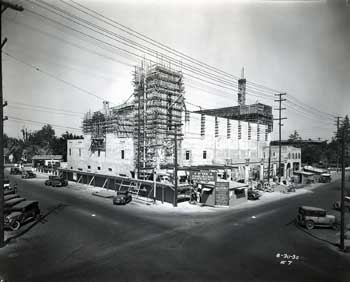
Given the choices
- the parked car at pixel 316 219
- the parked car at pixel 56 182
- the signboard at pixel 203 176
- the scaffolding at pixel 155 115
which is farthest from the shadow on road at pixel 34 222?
the parked car at pixel 316 219

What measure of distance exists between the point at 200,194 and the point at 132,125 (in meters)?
17.9

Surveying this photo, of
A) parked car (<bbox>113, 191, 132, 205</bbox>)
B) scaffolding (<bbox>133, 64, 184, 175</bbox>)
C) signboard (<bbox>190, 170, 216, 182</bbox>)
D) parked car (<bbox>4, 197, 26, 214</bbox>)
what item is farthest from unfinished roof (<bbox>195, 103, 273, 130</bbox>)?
parked car (<bbox>4, 197, 26, 214</bbox>)

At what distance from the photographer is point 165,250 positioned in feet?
44.0

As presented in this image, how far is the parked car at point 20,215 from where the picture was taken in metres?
16.5

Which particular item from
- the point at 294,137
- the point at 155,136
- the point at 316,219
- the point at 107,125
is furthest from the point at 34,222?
the point at 294,137

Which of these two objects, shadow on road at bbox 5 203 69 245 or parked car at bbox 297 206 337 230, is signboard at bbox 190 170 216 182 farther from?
shadow on road at bbox 5 203 69 245

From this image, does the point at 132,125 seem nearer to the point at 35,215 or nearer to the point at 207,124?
the point at 207,124

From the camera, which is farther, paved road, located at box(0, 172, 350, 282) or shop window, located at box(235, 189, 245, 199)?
shop window, located at box(235, 189, 245, 199)

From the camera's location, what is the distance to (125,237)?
15.5 m

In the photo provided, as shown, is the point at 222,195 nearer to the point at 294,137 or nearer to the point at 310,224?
the point at 310,224

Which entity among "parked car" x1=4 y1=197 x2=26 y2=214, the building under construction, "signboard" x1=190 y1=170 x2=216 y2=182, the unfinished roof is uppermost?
the unfinished roof

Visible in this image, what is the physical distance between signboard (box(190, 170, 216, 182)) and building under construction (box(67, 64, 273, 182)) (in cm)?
340

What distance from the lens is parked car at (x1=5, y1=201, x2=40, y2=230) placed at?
16.5m

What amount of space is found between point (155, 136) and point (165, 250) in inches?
942
